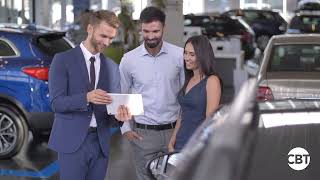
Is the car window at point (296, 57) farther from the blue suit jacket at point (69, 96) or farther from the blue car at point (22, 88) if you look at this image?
the blue suit jacket at point (69, 96)

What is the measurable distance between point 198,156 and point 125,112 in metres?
2.27

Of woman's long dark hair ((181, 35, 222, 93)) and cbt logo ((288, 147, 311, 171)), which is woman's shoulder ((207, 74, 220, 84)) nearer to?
woman's long dark hair ((181, 35, 222, 93))

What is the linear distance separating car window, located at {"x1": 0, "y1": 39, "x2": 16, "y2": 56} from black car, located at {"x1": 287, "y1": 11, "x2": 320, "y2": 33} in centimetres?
1295

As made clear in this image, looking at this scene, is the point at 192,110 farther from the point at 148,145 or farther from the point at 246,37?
the point at 246,37

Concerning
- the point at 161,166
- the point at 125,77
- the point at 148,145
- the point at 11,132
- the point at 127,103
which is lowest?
the point at 11,132

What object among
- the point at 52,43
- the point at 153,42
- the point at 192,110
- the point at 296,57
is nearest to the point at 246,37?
the point at 296,57

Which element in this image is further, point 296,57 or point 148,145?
point 296,57

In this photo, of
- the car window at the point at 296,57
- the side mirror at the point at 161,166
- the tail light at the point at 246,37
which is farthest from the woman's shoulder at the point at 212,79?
the tail light at the point at 246,37

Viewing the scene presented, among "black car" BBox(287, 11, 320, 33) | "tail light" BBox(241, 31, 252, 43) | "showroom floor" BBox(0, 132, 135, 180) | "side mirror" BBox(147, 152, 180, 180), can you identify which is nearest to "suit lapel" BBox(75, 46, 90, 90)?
"side mirror" BBox(147, 152, 180, 180)

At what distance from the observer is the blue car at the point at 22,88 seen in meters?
8.27

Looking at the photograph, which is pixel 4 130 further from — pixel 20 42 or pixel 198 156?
pixel 198 156

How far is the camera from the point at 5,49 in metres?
8.52

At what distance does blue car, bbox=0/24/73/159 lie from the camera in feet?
27.1

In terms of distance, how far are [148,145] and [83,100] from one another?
89 cm
